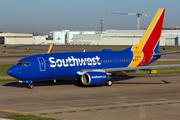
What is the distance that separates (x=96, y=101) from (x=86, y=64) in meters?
11.2

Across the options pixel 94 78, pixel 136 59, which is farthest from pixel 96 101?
pixel 136 59

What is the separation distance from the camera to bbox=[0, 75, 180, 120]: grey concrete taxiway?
21.1 metres

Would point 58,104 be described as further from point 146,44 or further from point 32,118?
point 146,44

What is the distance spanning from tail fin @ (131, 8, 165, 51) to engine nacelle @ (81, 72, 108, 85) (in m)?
9.80

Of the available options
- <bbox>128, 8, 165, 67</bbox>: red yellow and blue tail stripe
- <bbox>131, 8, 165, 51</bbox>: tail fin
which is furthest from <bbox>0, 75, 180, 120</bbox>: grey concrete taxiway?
<bbox>131, 8, 165, 51</bbox>: tail fin

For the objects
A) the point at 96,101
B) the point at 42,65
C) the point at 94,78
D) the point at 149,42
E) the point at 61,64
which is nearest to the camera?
the point at 96,101

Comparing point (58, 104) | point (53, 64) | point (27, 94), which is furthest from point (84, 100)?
point (53, 64)

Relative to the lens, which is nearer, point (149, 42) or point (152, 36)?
point (149, 42)

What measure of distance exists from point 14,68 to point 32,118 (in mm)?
14822

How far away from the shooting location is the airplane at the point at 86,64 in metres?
33.7

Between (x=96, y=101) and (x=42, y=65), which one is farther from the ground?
(x=42, y=65)

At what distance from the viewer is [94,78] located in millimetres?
34625

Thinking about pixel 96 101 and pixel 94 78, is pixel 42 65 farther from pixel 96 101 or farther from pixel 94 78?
pixel 96 101

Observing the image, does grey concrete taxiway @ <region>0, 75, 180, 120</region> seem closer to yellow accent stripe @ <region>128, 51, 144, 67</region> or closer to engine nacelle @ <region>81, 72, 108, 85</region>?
engine nacelle @ <region>81, 72, 108, 85</region>
